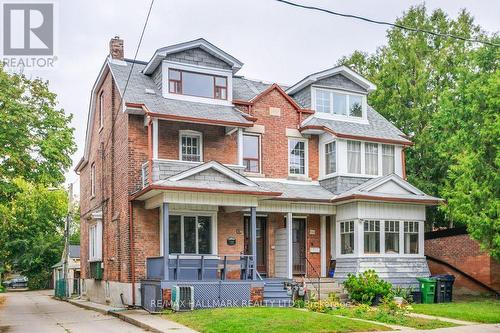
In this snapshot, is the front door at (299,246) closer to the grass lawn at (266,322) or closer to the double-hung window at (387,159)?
the double-hung window at (387,159)

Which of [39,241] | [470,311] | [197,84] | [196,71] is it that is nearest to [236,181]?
[197,84]

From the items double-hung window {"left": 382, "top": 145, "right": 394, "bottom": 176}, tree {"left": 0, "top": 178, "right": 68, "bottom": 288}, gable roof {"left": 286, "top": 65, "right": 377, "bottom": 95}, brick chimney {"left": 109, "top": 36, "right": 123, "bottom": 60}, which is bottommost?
tree {"left": 0, "top": 178, "right": 68, "bottom": 288}

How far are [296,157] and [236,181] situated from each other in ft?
17.2

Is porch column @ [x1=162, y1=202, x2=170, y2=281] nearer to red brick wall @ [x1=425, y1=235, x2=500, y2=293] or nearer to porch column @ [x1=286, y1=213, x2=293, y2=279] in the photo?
porch column @ [x1=286, y1=213, x2=293, y2=279]

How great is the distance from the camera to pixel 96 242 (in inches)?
1081

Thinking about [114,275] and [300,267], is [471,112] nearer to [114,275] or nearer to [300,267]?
[300,267]

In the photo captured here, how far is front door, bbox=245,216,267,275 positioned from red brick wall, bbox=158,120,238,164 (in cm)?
272

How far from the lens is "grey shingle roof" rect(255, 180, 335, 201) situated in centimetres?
2344

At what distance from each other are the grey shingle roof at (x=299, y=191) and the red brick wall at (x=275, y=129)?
20.1 inches

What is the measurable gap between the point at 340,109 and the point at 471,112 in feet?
19.4

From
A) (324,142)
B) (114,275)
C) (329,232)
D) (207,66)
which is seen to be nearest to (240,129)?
(207,66)

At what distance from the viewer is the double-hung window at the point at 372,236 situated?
77.0 ft

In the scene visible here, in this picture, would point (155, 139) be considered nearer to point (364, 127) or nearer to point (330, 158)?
point (330, 158)

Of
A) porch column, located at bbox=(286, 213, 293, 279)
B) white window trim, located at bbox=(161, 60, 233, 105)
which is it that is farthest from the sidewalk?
white window trim, located at bbox=(161, 60, 233, 105)
